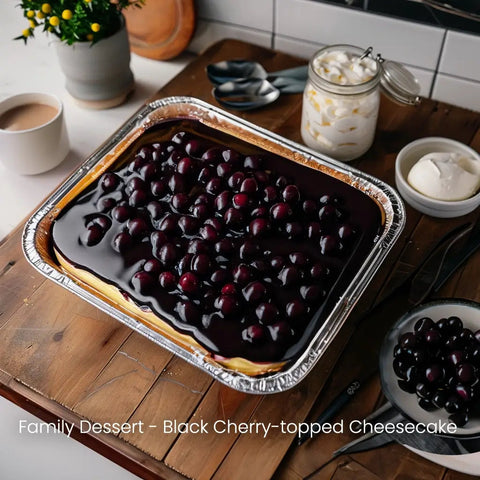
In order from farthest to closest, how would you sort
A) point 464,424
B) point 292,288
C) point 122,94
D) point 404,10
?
point 122,94
point 404,10
point 292,288
point 464,424

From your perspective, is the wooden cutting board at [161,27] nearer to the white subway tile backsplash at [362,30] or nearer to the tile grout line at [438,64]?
the white subway tile backsplash at [362,30]

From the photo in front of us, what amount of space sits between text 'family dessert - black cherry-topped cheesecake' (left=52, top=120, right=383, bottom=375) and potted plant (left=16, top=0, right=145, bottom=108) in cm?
24

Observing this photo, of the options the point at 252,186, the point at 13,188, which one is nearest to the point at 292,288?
the point at 252,186

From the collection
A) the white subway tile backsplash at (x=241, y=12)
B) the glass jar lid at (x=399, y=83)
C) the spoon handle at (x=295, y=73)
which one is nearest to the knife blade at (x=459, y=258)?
the glass jar lid at (x=399, y=83)

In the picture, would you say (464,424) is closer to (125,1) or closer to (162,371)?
(162,371)

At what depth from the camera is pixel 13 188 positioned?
100 centimetres

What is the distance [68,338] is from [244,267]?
0.80 feet

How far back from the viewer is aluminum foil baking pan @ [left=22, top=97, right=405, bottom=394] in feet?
2.12

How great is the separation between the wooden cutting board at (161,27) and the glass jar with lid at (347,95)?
38 centimetres

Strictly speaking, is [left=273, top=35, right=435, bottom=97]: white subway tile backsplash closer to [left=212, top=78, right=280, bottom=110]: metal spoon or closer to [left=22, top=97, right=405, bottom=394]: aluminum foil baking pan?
[left=212, top=78, right=280, bottom=110]: metal spoon

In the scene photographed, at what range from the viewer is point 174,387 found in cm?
71

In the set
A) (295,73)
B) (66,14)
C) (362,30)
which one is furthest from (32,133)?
(362,30)

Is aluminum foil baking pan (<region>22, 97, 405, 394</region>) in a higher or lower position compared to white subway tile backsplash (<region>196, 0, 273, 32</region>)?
lower

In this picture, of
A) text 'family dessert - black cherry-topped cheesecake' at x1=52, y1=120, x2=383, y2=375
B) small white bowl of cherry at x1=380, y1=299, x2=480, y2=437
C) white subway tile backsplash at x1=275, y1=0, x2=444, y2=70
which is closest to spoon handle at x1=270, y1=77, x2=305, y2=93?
white subway tile backsplash at x1=275, y1=0, x2=444, y2=70
